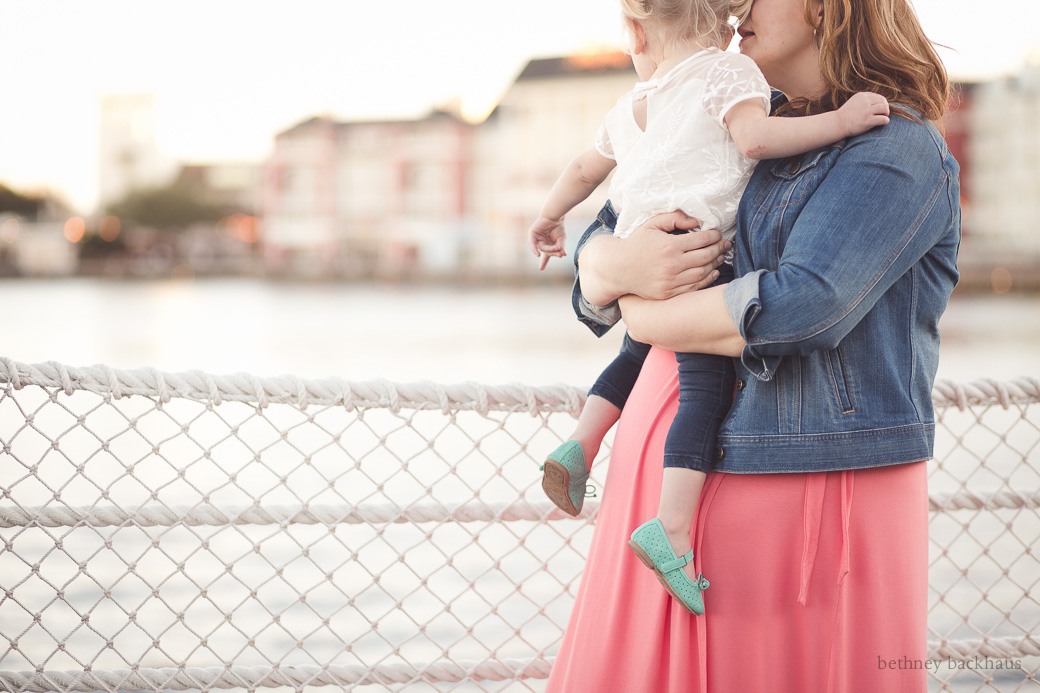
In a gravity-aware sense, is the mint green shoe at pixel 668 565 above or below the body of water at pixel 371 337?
above

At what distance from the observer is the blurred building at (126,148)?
69.2 metres

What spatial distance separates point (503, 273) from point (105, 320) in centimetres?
2188

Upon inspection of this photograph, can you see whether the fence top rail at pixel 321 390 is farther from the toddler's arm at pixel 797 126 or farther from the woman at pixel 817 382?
the toddler's arm at pixel 797 126

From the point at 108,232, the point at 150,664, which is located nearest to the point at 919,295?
the point at 150,664

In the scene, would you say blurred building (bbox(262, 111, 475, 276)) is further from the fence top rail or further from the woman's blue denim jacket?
the woman's blue denim jacket

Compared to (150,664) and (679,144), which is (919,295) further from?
(150,664)

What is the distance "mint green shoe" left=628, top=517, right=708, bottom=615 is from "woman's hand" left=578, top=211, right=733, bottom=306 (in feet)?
0.97

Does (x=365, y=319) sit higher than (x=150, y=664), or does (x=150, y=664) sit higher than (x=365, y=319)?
(x=150, y=664)

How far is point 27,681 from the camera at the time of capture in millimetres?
1505

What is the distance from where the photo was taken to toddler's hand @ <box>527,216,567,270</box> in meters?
1.50

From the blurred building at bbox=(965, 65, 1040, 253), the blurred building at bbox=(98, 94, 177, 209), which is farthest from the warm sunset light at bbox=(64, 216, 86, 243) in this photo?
the blurred building at bbox=(965, 65, 1040, 253)

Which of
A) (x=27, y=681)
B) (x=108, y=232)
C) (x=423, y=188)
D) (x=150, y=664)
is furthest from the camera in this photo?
(x=108, y=232)

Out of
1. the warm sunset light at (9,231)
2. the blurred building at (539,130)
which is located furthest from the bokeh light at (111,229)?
the blurred building at (539,130)

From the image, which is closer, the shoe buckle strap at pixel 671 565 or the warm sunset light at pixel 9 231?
the shoe buckle strap at pixel 671 565
